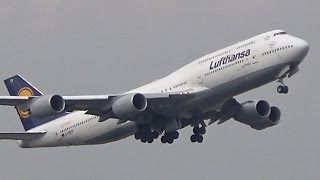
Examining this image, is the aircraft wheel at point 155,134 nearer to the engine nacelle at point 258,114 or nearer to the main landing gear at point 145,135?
the main landing gear at point 145,135

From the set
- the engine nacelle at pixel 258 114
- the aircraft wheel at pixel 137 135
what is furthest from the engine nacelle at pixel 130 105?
the engine nacelle at pixel 258 114

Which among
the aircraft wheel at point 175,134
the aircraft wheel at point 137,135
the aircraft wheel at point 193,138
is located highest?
the aircraft wheel at point 175,134

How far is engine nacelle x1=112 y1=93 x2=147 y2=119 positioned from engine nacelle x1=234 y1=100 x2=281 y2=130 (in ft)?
33.4

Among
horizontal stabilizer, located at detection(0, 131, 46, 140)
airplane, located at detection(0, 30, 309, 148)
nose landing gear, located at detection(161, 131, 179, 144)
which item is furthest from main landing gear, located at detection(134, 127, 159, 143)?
horizontal stabilizer, located at detection(0, 131, 46, 140)

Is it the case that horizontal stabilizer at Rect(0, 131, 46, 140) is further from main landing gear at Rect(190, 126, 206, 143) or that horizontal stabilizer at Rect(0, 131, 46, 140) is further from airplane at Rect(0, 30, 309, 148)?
main landing gear at Rect(190, 126, 206, 143)

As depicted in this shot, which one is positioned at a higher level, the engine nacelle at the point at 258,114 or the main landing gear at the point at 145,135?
the engine nacelle at the point at 258,114

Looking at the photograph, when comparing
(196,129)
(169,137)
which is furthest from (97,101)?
(196,129)

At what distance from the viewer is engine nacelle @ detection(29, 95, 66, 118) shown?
95875 mm

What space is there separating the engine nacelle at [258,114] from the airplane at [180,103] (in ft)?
0.07

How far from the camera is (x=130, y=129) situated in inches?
4033

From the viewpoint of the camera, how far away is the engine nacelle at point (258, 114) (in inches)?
4134

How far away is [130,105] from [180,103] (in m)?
3.46

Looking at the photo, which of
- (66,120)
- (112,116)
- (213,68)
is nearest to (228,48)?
(213,68)

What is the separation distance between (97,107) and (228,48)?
33.3ft
